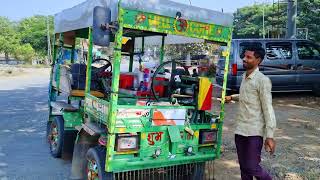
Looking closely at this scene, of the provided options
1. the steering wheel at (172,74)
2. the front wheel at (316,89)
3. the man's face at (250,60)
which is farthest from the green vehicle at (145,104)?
the front wheel at (316,89)

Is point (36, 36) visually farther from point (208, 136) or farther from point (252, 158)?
point (252, 158)

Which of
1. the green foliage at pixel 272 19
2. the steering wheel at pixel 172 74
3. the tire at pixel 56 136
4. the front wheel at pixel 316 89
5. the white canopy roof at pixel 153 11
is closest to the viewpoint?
the white canopy roof at pixel 153 11

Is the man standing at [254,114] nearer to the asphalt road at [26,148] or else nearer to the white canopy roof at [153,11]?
the white canopy roof at [153,11]

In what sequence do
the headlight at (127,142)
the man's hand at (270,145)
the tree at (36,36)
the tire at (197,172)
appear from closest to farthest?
the man's hand at (270,145) → the headlight at (127,142) → the tire at (197,172) → the tree at (36,36)

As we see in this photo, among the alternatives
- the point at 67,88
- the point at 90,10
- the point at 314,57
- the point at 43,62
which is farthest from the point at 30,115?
the point at 43,62

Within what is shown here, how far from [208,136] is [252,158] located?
105cm

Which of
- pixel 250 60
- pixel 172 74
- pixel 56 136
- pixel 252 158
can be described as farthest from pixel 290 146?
pixel 56 136

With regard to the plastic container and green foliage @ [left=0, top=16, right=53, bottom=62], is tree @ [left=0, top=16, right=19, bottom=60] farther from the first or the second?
the plastic container

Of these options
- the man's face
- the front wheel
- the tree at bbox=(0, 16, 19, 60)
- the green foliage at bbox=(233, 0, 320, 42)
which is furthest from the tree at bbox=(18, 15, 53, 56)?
the man's face

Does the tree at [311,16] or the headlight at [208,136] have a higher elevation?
the tree at [311,16]

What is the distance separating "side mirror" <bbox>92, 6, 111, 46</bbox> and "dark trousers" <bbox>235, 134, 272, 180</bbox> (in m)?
1.83

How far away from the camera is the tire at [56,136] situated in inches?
257

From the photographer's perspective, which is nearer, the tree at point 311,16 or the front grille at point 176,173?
the front grille at point 176,173

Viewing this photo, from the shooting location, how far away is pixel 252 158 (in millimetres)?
4062
